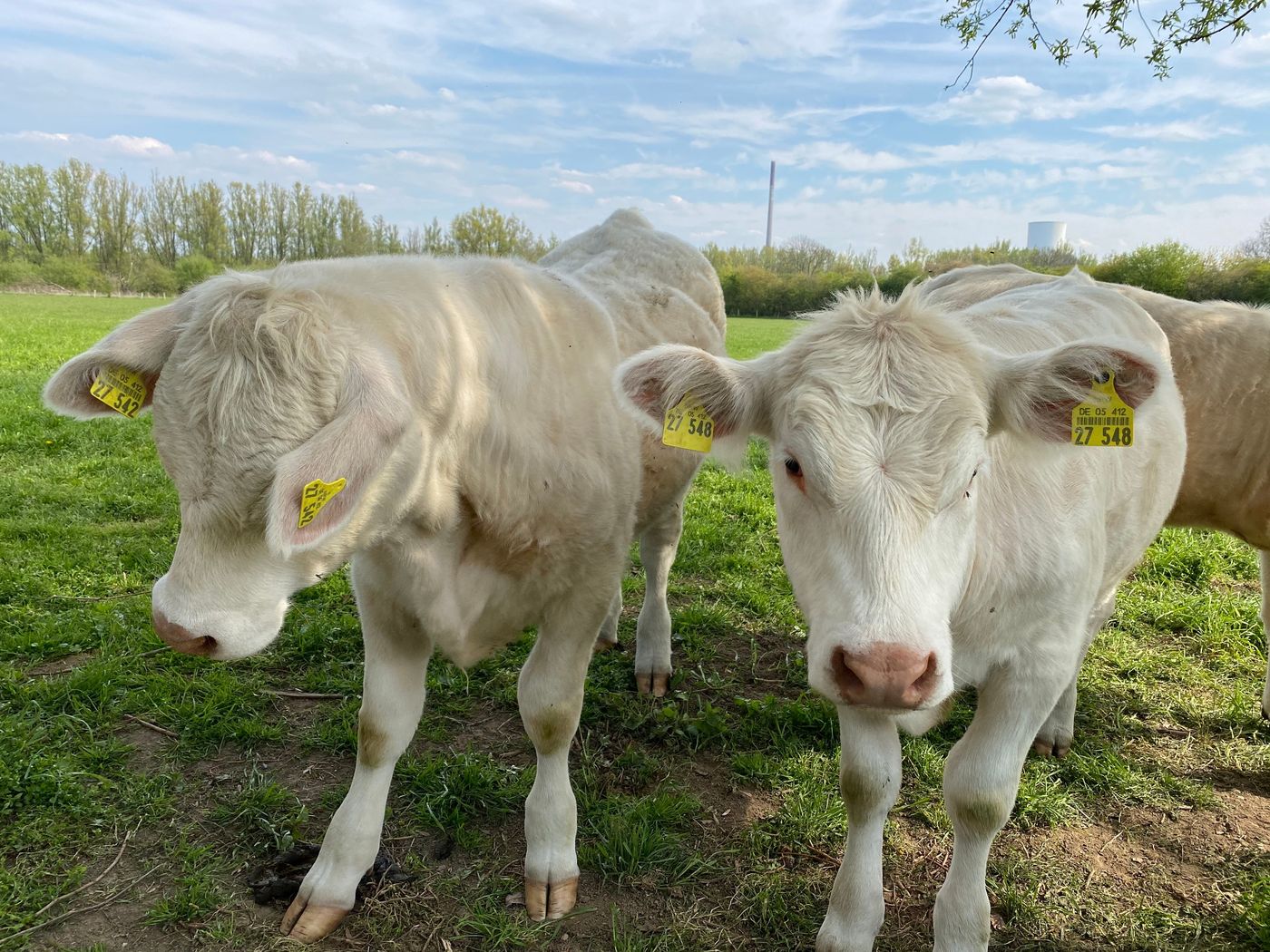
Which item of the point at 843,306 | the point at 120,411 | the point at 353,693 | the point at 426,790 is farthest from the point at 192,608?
the point at 353,693

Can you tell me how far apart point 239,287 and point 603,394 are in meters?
1.14

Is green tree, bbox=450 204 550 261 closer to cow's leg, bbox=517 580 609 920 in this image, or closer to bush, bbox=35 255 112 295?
cow's leg, bbox=517 580 609 920

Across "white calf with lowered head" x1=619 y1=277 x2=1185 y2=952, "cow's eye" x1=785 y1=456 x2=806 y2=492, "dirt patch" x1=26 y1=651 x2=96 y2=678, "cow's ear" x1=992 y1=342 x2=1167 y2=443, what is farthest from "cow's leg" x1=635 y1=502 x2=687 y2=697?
"dirt patch" x1=26 y1=651 x2=96 y2=678

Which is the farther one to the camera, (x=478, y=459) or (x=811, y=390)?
(x=478, y=459)

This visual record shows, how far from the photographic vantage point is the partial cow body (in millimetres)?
3781

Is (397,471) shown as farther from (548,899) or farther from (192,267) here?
(192,267)

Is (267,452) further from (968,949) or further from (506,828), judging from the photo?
(968,949)

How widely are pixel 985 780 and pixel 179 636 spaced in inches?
87.9

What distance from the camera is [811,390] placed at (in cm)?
197

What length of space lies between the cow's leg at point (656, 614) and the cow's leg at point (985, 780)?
5.72 feet

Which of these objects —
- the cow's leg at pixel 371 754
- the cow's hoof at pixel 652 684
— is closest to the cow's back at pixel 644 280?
the cow's leg at pixel 371 754

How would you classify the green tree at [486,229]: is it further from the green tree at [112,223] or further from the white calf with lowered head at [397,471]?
the green tree at [112,223]

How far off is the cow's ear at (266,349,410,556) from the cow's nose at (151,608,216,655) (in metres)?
0.38

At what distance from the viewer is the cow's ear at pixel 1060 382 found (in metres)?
1.99
